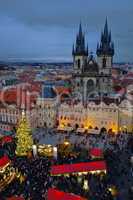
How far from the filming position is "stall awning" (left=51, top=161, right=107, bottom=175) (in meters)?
25.2

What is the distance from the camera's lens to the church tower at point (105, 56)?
46281mm

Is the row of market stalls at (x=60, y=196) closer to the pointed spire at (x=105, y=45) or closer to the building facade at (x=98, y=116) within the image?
the building facade at (x=98, y=116)

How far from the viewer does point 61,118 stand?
4269 centimetres

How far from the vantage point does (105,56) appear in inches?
1827

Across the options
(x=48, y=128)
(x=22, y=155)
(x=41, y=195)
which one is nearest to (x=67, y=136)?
(x=48, y=128)

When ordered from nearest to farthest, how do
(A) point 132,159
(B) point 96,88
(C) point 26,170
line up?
1. (C) point 26,170
2. (A) point 132,159
3. (B) point 96,88

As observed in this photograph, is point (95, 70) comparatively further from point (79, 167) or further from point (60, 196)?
point (60, 196)

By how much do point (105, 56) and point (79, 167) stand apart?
22.9 m

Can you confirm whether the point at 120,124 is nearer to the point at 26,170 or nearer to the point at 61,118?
the point at 61,118

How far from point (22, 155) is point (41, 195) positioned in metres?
6.98

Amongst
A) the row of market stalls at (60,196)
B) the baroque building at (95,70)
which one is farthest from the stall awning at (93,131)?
the row of market stalls at (60,196)

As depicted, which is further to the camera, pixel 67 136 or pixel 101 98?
pixel 101 98

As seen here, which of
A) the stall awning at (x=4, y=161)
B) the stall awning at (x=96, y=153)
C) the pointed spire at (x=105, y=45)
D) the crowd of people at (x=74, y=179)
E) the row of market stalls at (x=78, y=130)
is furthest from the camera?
the pointed spire at (x=105, y=45)

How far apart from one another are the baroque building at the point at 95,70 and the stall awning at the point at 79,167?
20.2 meters
